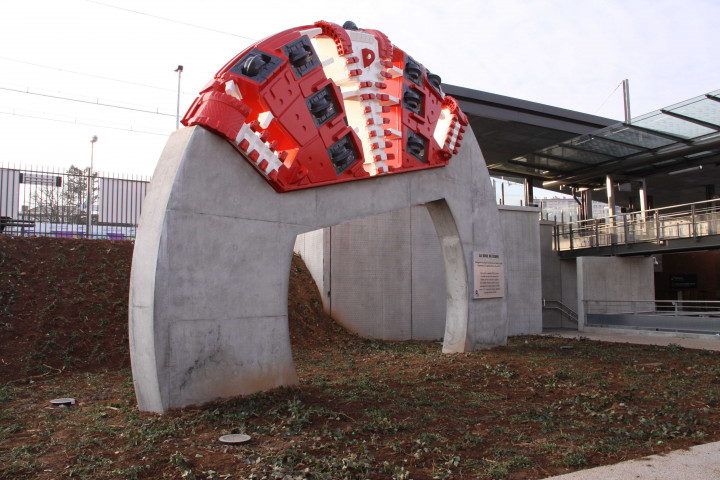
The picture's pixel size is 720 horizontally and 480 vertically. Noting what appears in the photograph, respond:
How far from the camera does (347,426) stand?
5988mm

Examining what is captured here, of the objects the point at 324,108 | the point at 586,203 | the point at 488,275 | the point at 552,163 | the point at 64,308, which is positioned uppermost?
the point at 552,163

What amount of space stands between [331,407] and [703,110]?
1599 cm

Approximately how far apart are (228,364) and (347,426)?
1.92m

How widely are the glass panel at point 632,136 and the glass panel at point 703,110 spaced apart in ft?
6.22

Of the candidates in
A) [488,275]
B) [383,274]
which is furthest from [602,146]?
[488,275]

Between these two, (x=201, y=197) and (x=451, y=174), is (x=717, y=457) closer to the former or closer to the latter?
(x=201, y=197)

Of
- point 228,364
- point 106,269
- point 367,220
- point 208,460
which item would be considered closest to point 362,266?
point 367,220

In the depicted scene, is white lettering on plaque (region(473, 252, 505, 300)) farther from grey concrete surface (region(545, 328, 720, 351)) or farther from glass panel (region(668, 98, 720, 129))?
glass panel (region(668, 98, 720, 129))

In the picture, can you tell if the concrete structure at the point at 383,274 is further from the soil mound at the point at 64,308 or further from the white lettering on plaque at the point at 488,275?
the white lettering on plaque at the point at 488,275

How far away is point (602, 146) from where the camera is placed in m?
21.6

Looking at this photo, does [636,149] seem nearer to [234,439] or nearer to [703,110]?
[703,110]

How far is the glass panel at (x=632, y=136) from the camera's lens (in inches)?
756

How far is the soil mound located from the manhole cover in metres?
5.46

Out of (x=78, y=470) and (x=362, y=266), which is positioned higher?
(x=362, y=266)
